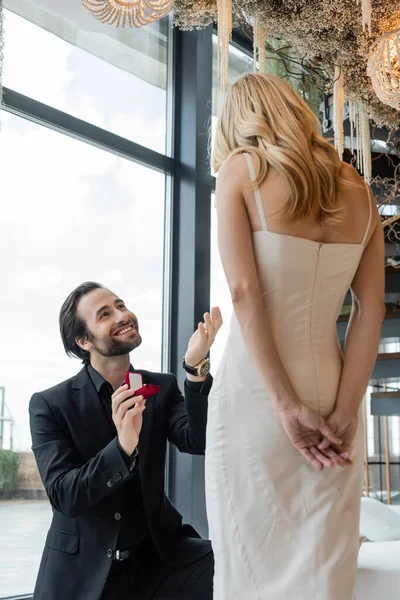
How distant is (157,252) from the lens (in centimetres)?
455

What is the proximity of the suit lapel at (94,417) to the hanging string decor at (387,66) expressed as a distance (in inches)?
82.4

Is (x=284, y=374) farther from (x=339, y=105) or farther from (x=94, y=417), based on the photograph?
(x=339, y=105)

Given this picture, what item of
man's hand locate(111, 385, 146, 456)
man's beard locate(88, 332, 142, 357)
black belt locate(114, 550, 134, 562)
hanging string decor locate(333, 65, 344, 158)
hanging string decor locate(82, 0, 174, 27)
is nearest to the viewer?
man's hand locate(111, 385, 146, 456)

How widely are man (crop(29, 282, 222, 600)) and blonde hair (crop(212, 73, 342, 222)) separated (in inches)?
21.3

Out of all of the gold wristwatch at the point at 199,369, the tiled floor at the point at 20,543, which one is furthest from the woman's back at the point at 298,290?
the tiled floor at the point at 20,543

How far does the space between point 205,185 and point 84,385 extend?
97.7 inches

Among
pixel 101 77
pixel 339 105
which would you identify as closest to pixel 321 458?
pixel 339 105

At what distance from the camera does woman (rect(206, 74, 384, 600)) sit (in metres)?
1.55

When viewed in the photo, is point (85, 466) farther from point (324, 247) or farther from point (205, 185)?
point (205, 185)

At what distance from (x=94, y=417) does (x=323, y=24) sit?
273cm

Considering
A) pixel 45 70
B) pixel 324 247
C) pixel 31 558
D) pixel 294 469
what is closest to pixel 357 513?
pixel 294 469

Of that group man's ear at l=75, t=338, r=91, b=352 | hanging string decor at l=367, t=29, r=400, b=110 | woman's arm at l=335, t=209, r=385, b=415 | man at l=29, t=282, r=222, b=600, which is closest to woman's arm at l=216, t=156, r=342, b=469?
woman's arm at l=335, t=209, r=385, b=415

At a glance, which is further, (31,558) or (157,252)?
(157,252)

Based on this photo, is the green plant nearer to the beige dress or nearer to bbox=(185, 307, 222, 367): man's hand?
bbox=(185, 307, 222, 367): man's hand
